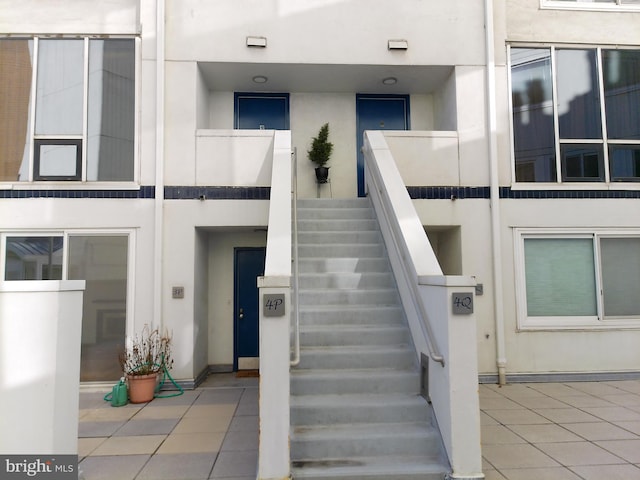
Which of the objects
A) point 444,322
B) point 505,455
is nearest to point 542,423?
point 505,455

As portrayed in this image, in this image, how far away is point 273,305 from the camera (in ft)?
11.2

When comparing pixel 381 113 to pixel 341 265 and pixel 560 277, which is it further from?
pixel 560 277

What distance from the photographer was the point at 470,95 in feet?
22.7

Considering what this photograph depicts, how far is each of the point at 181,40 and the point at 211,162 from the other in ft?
6.42

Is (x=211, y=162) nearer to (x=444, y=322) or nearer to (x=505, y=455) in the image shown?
(x=444, y=322)

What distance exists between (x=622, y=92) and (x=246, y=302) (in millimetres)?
7089

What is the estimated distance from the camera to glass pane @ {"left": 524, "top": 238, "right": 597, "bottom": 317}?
6.76 meters

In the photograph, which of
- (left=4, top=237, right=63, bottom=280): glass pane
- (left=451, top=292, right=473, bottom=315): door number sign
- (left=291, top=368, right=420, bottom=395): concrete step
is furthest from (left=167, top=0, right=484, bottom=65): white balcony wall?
(left=291, top=368, right=420, bottom=395): concrete step

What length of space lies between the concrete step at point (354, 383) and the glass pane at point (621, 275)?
4.52 meters

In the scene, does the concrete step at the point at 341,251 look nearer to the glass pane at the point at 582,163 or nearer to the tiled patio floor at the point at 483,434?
the tiled patio floor at the point at 483,434

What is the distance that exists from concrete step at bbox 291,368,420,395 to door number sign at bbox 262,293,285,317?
99 cm

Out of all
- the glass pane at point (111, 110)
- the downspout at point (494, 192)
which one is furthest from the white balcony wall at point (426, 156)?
the glass pane at point (111, 110)

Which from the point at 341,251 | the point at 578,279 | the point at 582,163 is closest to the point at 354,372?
the point at 341,251

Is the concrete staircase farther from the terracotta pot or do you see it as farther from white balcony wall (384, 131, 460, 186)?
the terracotta pot
